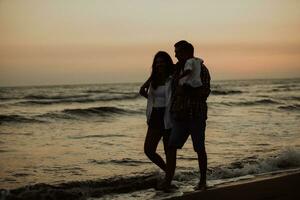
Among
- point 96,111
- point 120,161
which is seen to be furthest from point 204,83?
point 96,111

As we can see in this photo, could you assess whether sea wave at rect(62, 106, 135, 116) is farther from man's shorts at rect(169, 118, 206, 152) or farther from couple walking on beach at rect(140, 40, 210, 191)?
man's shorts at rect(169, 118, 206, 152)

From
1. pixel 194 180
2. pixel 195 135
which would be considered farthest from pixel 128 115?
pixel 195 135

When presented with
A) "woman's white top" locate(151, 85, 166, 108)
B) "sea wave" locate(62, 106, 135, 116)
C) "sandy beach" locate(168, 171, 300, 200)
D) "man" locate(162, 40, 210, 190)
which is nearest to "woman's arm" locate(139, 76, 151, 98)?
"woman's white top" locate(151, 85, 166, 108)

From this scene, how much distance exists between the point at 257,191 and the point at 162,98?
1.49 metres

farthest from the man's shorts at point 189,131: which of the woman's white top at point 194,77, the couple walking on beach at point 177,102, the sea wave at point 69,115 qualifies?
the sea wave at point 69,115

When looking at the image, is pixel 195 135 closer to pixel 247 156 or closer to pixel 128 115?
pixel 247 156

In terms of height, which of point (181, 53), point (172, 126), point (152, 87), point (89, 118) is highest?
point (181, 53)

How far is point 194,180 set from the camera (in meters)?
6.56

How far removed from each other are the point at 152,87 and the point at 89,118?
1530cm

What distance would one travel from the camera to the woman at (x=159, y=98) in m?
5.31

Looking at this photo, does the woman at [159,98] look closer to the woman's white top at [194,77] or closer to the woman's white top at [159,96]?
the woman's white top at [159,96]

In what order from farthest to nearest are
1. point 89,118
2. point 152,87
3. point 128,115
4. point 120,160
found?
point 128,115 → point 89,118 → point 120,160 → point 152,87

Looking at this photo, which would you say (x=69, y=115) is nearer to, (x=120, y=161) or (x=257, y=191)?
(x=120, y=161)

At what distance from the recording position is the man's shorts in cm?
514
